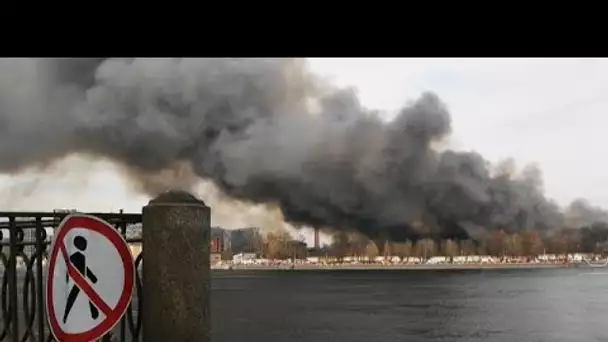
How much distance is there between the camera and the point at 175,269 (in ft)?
7.63

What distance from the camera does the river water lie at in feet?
105

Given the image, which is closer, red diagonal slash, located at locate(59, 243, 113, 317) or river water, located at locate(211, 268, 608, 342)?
red diagonal slash, located at locate(59, 243, 113, 317)

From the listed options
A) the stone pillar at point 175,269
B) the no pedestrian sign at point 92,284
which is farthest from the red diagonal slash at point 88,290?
the stone pillar at point 175,269

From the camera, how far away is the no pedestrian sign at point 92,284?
2.24m

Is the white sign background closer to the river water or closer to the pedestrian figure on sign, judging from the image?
the pedestrian figure on sign

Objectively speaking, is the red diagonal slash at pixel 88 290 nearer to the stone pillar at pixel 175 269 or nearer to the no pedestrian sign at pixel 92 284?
the no pedestrian sign at pixel 92 284

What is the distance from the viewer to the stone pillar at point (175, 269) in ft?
7.60

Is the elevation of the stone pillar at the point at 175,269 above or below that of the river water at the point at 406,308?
above

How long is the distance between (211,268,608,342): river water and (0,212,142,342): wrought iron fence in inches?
594

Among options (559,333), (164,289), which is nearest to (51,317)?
(164,289)

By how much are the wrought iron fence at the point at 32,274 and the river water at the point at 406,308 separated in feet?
49.5

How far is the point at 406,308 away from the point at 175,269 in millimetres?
44025

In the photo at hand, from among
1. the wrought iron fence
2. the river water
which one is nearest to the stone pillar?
the wrought iron fence

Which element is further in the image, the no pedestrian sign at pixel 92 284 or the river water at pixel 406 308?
the river water at pixel 406 308
